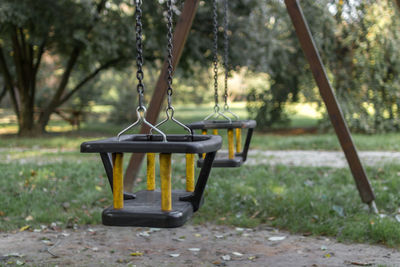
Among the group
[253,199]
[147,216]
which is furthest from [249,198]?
[147,216]

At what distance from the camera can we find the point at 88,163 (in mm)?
7082

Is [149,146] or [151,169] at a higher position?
[149,146]

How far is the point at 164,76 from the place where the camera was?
444 centimetres

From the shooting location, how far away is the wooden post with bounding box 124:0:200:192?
4297 mm

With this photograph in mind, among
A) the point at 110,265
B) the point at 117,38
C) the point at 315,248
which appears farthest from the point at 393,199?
the point at 117,38

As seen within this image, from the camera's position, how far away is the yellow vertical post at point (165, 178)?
2.23m

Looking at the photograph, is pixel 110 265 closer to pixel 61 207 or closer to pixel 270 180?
pixel 61 207

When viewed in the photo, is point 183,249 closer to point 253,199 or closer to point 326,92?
point 253,199

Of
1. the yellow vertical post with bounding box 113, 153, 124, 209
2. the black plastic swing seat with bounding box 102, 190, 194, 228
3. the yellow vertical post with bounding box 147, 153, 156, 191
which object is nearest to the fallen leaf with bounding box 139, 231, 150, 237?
the yellow vertical post with bounding box 147, 153, 156, 191

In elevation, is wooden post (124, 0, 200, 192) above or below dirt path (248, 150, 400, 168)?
above

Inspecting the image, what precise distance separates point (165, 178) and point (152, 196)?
21.5 inches

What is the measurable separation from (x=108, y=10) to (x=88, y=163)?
221 inches

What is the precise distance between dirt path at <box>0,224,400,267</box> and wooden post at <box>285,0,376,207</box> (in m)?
0.84

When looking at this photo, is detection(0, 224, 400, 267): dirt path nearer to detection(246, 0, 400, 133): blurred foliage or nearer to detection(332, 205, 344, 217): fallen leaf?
detection(332, 205, 344, 217): fallen leaf
